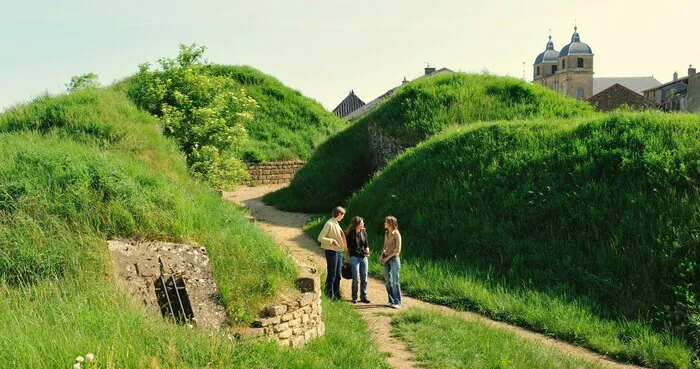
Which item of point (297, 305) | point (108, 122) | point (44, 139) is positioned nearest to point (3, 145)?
point (44, 139)

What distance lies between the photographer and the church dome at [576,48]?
3696 inches

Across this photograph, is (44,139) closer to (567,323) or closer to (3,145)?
(3,145)

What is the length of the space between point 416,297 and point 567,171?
175 inches

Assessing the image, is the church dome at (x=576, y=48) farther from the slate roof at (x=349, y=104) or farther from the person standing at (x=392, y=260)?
the person standing at (x=392, y=260)

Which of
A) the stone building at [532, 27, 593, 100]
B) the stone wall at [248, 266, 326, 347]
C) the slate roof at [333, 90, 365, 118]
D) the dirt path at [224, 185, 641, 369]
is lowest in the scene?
the dirt path at [224, 185, 641, 369]

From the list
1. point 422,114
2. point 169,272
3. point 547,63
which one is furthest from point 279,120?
point 547,63

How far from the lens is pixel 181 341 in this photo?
20.2 feet

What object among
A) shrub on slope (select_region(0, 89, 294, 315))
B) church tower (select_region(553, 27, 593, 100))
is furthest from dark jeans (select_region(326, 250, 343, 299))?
church tower (select_region(553, 27, 593, 100))

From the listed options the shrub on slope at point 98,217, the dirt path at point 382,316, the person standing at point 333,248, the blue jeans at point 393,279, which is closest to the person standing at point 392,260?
the blue jeans at point 393,279

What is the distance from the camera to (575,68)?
309ft

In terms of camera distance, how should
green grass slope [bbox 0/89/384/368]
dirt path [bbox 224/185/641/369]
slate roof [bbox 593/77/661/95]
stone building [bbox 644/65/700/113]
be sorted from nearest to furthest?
1. green grass slope [bbox 0/89/384/368]
2. dirt path [bbox 224/185/641/369]
3. stone building [bbox 644/65/700/113]
4. slate roof [bbox 593/77/661/95]

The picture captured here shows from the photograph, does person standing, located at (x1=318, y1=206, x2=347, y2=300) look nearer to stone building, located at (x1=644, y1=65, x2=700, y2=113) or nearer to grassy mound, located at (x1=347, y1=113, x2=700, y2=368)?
grassy mound, located at (x1=347, y1=113, x2=700, y2=368)

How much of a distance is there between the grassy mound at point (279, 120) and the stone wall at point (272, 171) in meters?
0.35

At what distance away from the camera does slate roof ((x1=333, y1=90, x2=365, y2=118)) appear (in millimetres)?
49219
